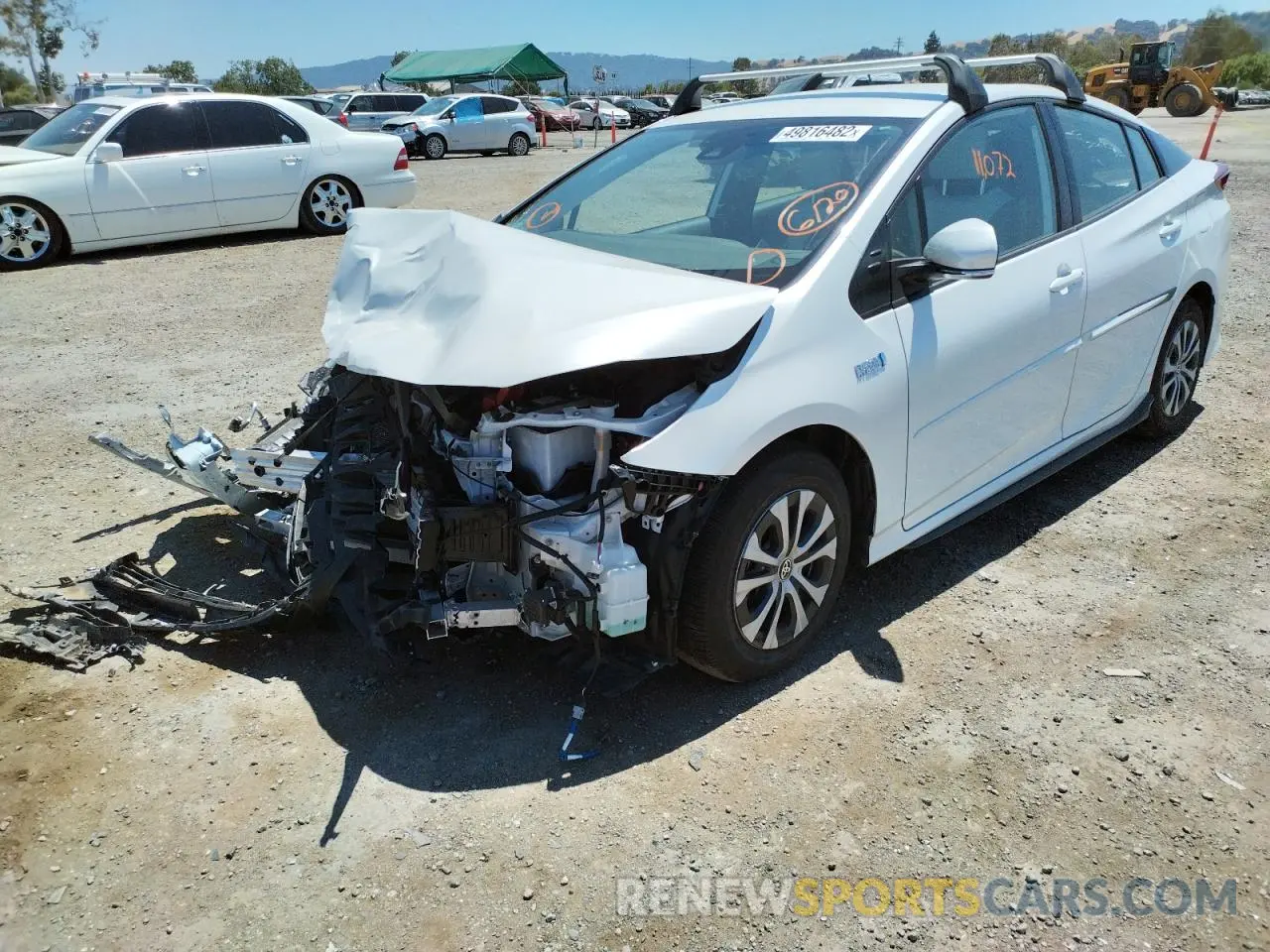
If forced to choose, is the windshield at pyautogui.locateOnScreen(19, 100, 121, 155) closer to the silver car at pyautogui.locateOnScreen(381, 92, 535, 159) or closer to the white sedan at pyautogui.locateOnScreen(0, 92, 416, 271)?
the white sedan at pyautogui.locateOnScreen(0, 92, 416, 271)

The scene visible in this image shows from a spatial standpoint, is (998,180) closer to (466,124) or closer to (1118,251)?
(1118,251)

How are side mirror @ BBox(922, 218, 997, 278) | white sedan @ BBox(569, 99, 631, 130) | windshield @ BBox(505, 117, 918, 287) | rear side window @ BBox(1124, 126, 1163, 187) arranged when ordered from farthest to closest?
white sedan @ BBox(569, 99, 631, 130) → rear side window @ BBox(1124, 126, 1163, 187) → windshield @ BBox(505, 117, 918, 287) → side mirror @ BBox(922, 218, 997, 278)

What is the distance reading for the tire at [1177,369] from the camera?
468cm

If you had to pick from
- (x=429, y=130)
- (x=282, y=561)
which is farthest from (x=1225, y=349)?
(x=429, y=130)

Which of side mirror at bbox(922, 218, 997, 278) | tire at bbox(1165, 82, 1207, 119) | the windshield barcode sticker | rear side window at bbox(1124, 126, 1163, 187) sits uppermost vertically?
the windshield barcode sticker

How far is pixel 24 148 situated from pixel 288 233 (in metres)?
2.67

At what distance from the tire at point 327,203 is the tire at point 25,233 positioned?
2.50 metres

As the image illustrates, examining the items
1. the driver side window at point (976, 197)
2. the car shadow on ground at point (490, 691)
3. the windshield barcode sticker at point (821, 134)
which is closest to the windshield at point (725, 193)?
the windshield barcode sticker at point (821, 134)

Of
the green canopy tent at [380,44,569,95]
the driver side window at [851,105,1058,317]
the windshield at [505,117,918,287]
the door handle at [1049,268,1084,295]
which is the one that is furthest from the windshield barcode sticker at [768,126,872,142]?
the green canopy tent at [380,44,569,95]

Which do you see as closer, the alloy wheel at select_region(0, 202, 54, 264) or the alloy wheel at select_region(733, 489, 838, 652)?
the alloy wheel at select_region(733, 489, 838, 652)

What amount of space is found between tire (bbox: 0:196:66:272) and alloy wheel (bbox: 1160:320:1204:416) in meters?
9.70

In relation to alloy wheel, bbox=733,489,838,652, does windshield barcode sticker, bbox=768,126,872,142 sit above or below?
above

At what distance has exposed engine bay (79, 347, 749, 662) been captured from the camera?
8.79 feet

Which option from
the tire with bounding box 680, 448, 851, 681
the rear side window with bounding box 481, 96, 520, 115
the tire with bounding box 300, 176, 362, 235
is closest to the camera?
the tire with bounding box 680, 448, 851, 681
